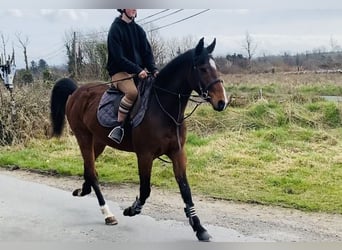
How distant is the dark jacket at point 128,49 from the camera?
330 centimetres

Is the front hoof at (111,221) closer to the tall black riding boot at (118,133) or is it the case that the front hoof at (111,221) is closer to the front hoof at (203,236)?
the tall black riding boot at (118,133)

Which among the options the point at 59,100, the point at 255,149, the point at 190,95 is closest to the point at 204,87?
the point at 190,95

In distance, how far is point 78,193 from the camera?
13.3 ft

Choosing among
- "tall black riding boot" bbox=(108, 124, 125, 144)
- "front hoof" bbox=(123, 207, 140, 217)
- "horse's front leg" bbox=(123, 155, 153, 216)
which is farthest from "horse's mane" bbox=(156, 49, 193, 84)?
"front hoof" bbox=(123, 207, 140, 217)

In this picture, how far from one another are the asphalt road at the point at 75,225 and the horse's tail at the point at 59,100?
657mm

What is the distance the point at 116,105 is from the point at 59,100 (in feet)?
3.53

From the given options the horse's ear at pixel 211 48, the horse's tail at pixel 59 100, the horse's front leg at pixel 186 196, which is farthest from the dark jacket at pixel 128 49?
the horse's tail at pixel 59 100

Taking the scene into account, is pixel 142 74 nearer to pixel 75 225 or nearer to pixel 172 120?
pixel 172 120

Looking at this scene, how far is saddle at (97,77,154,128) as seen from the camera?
129 inches

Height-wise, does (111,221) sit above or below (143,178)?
below

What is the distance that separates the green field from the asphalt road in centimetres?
88

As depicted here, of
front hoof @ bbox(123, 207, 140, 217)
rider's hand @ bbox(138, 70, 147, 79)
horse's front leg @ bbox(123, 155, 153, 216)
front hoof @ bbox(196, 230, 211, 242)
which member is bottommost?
front hoof @ bbox(196, 230, 211, 242)

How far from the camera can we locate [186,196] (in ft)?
10.4

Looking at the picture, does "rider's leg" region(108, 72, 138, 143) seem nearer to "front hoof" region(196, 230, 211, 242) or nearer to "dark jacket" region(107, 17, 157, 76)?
"dark jacket" region(107, 17, 157, 76)
